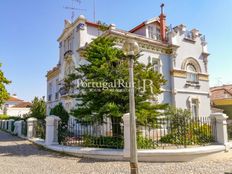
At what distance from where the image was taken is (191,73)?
66.0 feet

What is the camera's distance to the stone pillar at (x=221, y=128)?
907 centimetres

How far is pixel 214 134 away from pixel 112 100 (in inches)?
191

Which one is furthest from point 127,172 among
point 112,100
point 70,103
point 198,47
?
point 198,47

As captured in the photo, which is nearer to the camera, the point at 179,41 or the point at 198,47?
the point at 179,41

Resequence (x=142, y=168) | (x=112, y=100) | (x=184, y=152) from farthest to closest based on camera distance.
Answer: (x=112, y=100), (x=184, y=152), (x=142, y=168)

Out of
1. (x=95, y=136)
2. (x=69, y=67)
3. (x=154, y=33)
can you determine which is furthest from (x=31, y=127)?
(x=154, y=33)

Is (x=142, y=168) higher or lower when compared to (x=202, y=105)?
lower

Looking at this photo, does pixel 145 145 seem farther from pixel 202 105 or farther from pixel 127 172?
pixel 202 105

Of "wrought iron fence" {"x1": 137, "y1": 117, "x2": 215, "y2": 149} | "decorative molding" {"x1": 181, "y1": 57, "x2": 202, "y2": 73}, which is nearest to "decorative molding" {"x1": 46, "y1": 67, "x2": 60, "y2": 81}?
"decorative molding" {"x1": 181, "y1": 57, "x2": 202, "y2": 73}

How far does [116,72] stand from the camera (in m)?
9.73

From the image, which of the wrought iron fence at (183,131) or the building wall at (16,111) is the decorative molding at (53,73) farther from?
the building wall at (16,111)

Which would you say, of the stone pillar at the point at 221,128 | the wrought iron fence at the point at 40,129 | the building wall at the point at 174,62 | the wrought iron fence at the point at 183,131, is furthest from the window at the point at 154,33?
the wrought iron fence at the point at 40,129

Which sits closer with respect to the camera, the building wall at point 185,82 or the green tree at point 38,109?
the building wall at point 185,82

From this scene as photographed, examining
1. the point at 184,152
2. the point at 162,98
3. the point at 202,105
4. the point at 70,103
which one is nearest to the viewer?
the point at 184,152
